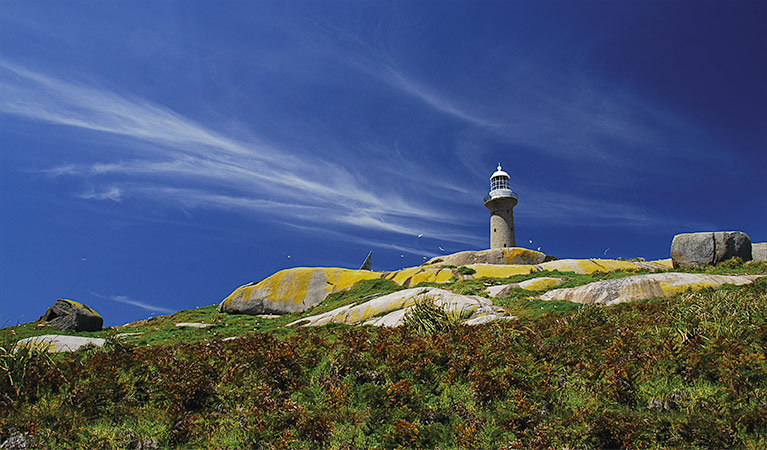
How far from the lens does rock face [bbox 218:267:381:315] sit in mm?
32031

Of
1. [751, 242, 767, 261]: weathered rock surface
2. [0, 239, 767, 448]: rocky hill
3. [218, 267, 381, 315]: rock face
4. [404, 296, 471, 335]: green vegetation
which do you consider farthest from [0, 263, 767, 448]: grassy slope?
[751, 242, 767, 261]: weathered rock surface

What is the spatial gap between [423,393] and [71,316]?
1104 inches

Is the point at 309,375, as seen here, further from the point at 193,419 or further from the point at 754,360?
the point at 754,360

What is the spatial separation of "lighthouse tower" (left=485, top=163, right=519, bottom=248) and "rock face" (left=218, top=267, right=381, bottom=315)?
91.9ft

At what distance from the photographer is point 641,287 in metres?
17.8

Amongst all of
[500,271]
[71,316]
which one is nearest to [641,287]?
[500,271]

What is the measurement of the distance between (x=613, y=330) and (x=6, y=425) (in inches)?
469

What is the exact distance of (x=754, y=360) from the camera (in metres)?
6.24

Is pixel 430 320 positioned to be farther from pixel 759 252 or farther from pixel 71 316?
pixel 759 252

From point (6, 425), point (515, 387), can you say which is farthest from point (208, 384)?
point (515, 387)

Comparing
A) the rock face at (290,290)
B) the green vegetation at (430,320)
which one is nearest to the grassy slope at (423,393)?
the green vegetation at (430,320)

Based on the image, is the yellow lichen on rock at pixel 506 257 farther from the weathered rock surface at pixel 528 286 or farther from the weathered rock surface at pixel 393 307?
the weathered rock surface at pixel 393 307

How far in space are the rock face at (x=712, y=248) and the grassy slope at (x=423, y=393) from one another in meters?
25.8

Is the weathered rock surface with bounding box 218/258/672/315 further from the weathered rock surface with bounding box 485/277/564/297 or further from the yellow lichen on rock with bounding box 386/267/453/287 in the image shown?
the weathered rock surface with bounding box 485/277/564/297
